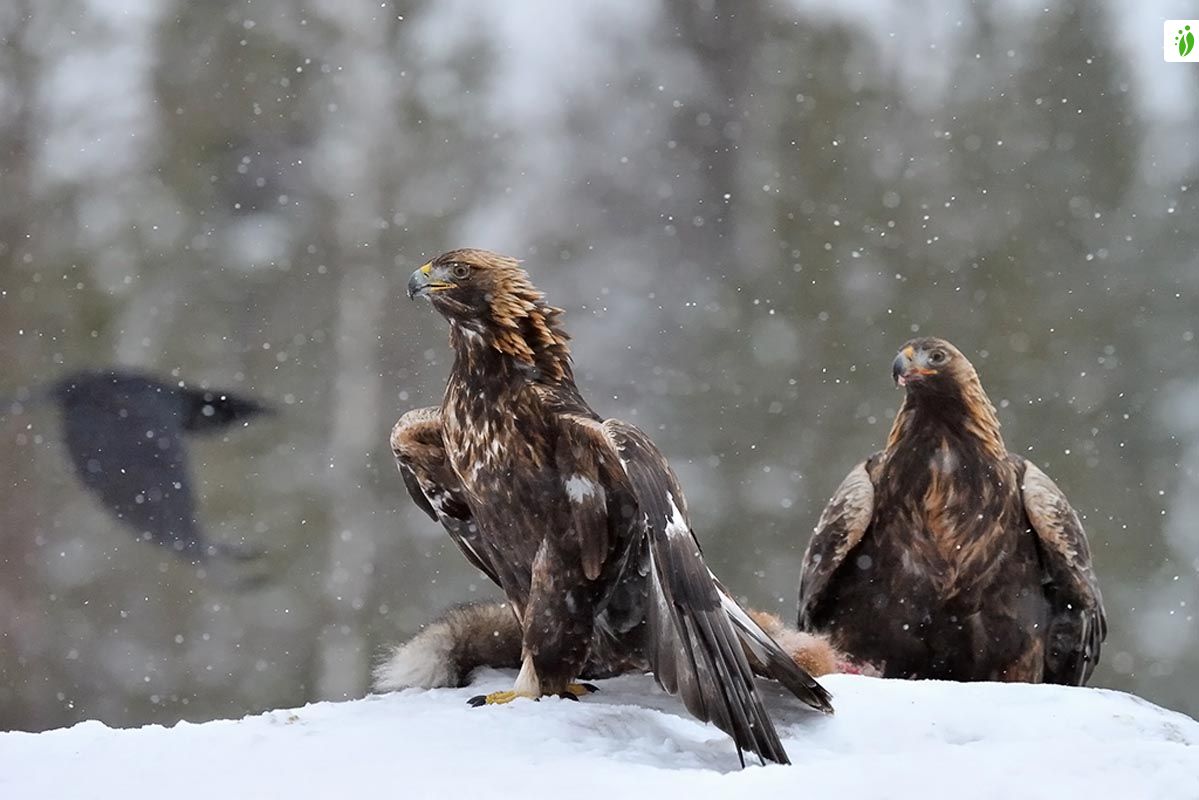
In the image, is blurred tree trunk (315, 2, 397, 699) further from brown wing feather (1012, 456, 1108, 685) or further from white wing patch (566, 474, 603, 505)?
white wing patch (566, 474, 603, 505)

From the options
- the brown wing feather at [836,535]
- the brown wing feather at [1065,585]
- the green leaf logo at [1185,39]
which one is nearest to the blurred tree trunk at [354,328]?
the brown wing feather at [836,535]

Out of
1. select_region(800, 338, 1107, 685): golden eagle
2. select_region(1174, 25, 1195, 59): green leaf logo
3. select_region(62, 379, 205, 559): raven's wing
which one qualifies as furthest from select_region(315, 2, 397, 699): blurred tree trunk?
select_region(1174, 25, 1195, 59): green leaf logo

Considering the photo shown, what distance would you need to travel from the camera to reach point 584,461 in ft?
9.78

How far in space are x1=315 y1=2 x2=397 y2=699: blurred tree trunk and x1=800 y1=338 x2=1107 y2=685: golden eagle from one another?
4498 millimetres

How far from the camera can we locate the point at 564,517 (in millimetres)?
3035

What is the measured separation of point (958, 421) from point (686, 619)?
1.67m

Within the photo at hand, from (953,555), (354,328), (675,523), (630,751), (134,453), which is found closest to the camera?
(630,751)

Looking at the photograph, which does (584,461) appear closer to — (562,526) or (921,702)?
(562,526)

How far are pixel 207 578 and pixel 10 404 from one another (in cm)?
171

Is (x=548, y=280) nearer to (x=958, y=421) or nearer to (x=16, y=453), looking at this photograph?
(x=16, y=453)

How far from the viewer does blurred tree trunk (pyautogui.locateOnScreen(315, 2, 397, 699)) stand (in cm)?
824

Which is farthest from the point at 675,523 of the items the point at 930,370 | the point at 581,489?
the point at 930,370

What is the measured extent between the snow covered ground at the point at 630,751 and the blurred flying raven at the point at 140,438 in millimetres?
4441

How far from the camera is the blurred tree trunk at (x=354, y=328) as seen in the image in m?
8.24
